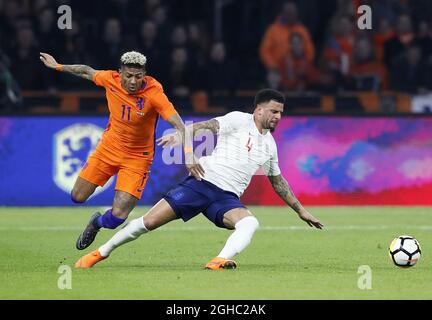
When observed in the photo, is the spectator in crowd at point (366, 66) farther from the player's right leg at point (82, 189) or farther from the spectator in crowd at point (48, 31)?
the player's right leg at point (82, 189)

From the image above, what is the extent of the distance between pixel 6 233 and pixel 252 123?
4.26m

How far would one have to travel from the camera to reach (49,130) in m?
17.2

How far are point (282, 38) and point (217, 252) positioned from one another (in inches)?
298

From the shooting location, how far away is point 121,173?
472 inches

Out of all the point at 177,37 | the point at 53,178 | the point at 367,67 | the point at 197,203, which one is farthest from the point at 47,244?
the point at 367,67

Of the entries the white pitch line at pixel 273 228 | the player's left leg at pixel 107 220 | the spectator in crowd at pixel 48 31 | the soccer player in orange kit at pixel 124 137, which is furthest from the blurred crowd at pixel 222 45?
the player's left leg at pixel 107 220

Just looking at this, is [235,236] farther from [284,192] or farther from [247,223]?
[284,192]

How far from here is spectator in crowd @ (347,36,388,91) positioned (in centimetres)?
1975

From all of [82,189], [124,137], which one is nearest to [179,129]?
[124,137]

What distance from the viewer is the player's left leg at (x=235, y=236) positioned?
1063 centimetres

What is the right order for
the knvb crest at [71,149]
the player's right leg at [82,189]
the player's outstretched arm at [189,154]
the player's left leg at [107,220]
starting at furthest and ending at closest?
the knvb crest at [71,149] < the player's right leg at [82,189] < the player's left leg at [107,220] < the player's outstretched arm at [189,154]

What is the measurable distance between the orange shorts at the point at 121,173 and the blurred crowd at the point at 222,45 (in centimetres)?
621
